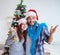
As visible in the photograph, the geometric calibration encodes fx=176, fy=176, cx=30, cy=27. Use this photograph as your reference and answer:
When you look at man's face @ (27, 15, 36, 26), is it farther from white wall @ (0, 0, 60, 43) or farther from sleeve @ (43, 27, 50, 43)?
white wall @ (0, 0, 60, 43)

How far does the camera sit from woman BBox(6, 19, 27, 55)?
5.93ft

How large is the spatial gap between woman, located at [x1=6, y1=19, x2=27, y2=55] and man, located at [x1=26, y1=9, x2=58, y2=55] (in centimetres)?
6

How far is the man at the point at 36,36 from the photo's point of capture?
5.81 ft

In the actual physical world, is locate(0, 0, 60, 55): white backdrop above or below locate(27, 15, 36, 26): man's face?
above

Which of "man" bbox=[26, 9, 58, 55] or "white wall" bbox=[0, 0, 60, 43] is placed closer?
"man" bbox=[26, 9, 58, 55]

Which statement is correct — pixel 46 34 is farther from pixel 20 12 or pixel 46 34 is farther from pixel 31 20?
pixel 20 12

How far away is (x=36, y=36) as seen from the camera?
69.7 inches

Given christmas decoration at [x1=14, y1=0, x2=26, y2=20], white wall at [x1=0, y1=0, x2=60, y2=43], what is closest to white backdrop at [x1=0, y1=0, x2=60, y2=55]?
white wall at [x1=0, y1=0, x2=60, y2=43]

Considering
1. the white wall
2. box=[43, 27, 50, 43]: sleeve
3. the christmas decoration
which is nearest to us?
box=[43, 27, 50, 43]: sleeve

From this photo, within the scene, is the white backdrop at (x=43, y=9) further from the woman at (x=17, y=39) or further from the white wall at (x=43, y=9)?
the woman at (x=17, y=39)

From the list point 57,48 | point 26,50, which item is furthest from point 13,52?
point 57,48

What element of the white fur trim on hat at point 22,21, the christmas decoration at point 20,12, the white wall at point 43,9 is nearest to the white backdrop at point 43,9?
the white wall at point 43,9

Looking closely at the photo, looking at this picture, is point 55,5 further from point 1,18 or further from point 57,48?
point 1,18

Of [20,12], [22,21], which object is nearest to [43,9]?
[20,12]
